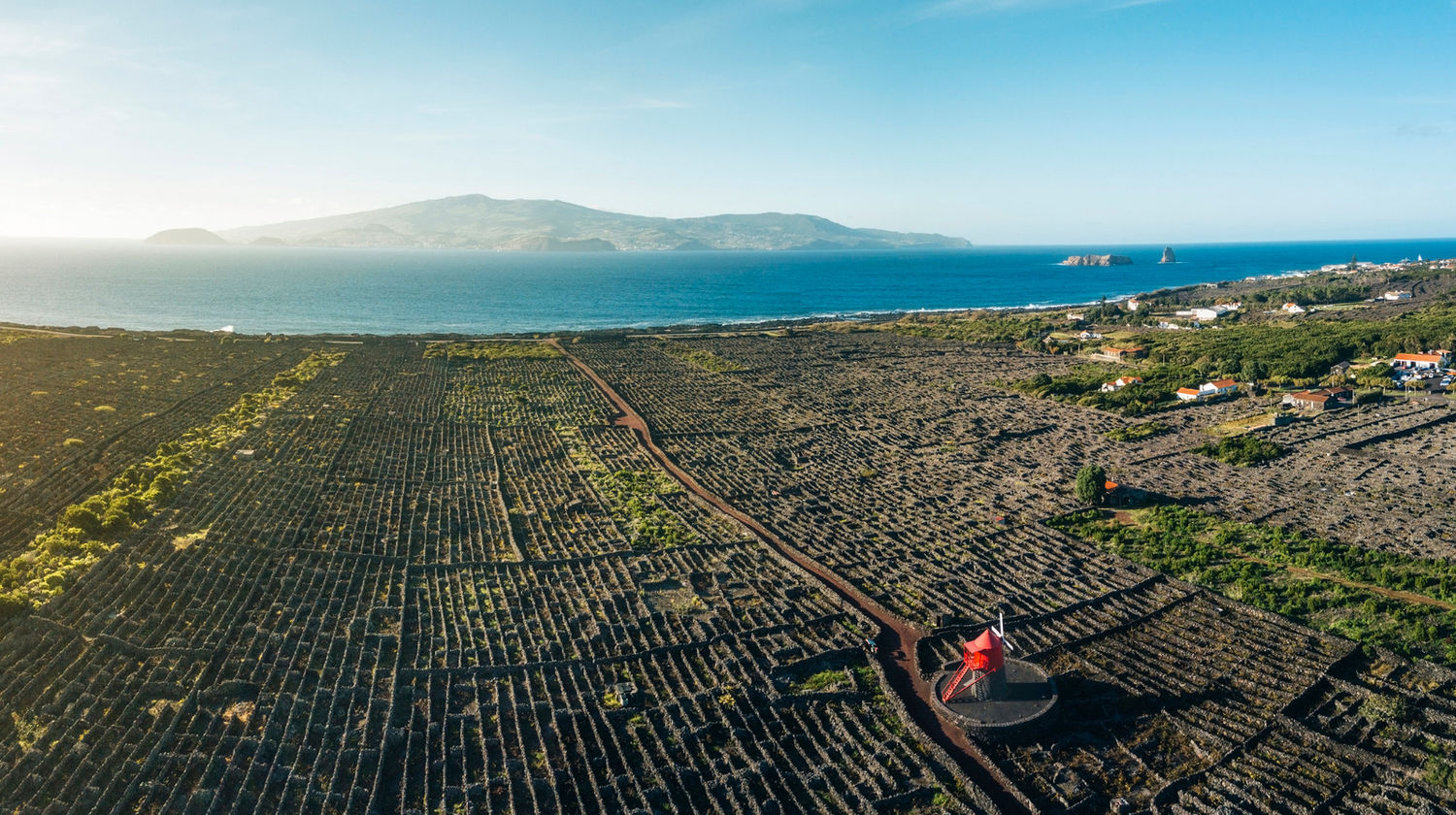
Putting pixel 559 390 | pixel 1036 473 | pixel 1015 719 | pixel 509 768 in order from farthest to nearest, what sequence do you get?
pixel 559 390 < pixel 1036 473 < pixel 1015 719 < pixel 509 768

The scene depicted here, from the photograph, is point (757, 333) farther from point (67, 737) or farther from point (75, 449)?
point (67, 737)

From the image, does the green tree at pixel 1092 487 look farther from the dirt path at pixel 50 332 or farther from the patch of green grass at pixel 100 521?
the dirt path at pixel 50 332

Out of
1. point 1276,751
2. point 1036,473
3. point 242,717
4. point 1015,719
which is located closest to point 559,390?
point 1036,473

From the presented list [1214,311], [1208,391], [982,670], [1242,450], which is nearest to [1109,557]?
[982,670]

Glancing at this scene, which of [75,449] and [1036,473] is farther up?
[75,449]

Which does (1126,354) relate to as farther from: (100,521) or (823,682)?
(100,521)

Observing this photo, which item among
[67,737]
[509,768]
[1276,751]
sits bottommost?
[1276,751]
